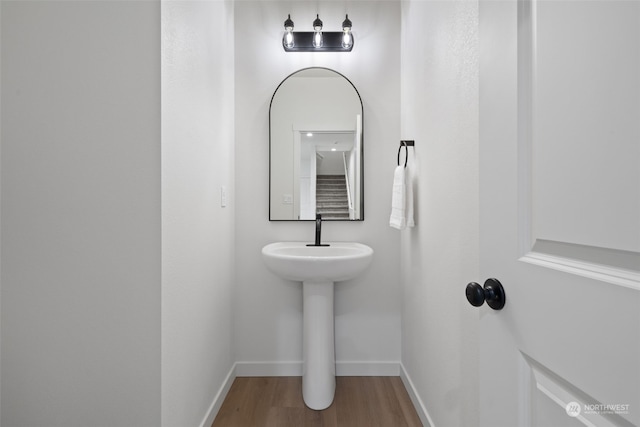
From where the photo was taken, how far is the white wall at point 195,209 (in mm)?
1121

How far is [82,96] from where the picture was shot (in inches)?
41.6

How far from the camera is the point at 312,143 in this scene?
203 cm

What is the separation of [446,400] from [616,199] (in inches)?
45.1

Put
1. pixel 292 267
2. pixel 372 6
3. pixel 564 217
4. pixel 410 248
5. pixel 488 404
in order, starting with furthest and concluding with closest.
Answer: pixel 372 6
pixel 410 248
pixel 292 267
pixel 488 404
pixel 564 217

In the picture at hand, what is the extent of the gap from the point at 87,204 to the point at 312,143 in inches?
51.3

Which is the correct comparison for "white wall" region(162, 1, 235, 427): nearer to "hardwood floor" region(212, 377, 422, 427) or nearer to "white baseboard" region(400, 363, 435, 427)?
"hardwood floor" region(212, 377, 422, 427)

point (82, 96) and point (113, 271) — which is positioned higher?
point (82, 96)

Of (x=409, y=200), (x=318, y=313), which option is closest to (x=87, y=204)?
(x=318, y=313)

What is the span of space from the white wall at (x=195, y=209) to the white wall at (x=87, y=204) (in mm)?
61

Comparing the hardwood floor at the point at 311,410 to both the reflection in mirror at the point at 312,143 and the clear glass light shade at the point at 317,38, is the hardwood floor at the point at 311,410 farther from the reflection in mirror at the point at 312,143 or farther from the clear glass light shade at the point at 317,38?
the clear glass light shade at the point at 317,38

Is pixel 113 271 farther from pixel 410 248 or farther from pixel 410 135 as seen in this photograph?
pixel 410 135

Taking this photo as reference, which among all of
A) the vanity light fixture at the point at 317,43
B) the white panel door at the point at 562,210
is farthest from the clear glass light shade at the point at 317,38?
the white panel door at the point at 562,210

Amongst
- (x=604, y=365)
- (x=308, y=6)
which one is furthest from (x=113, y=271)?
(x=308, y=6)

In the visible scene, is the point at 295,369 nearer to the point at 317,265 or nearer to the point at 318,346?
the point at 318,346
